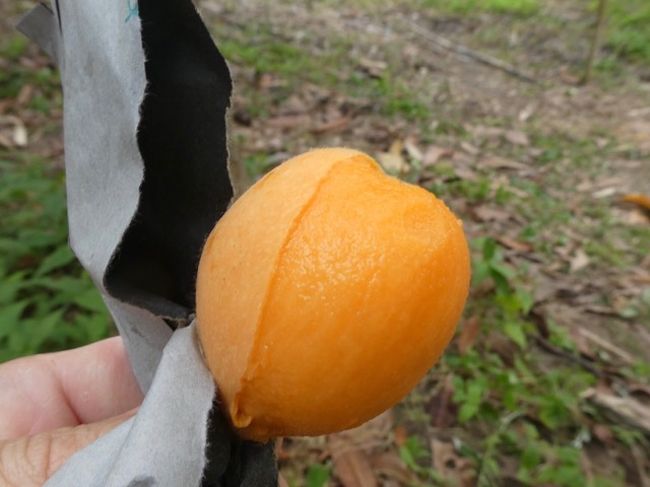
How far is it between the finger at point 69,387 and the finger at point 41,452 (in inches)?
11.3

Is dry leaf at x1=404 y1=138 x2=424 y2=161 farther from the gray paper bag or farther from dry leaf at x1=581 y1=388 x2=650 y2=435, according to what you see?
the gray paper bag

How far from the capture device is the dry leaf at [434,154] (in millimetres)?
3229

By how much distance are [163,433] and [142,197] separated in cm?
27

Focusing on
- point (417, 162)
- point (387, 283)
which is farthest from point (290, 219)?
point (417, 162)

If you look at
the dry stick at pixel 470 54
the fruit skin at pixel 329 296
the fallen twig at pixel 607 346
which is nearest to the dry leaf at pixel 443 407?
the fallen twig at pixel 607 346

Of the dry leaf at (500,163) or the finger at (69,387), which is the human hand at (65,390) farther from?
the dry leaf at (500,163)

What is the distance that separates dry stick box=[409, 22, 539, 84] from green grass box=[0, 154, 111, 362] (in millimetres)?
3834

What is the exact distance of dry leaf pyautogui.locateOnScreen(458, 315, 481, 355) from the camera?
2016 mm

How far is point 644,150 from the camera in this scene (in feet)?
12.0

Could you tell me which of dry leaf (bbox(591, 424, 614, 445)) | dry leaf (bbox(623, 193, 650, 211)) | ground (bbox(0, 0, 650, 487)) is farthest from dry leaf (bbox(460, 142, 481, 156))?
dry leaf (bbox(591, 424, 614, 445))

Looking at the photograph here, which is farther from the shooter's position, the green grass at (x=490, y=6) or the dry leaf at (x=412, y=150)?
the green grass at (x=490, y=6)

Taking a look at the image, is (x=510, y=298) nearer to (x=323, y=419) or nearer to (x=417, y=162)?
(x=417, y=162)

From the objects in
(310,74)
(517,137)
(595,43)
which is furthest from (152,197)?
(595,43)

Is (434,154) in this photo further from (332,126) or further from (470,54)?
(470,54)
